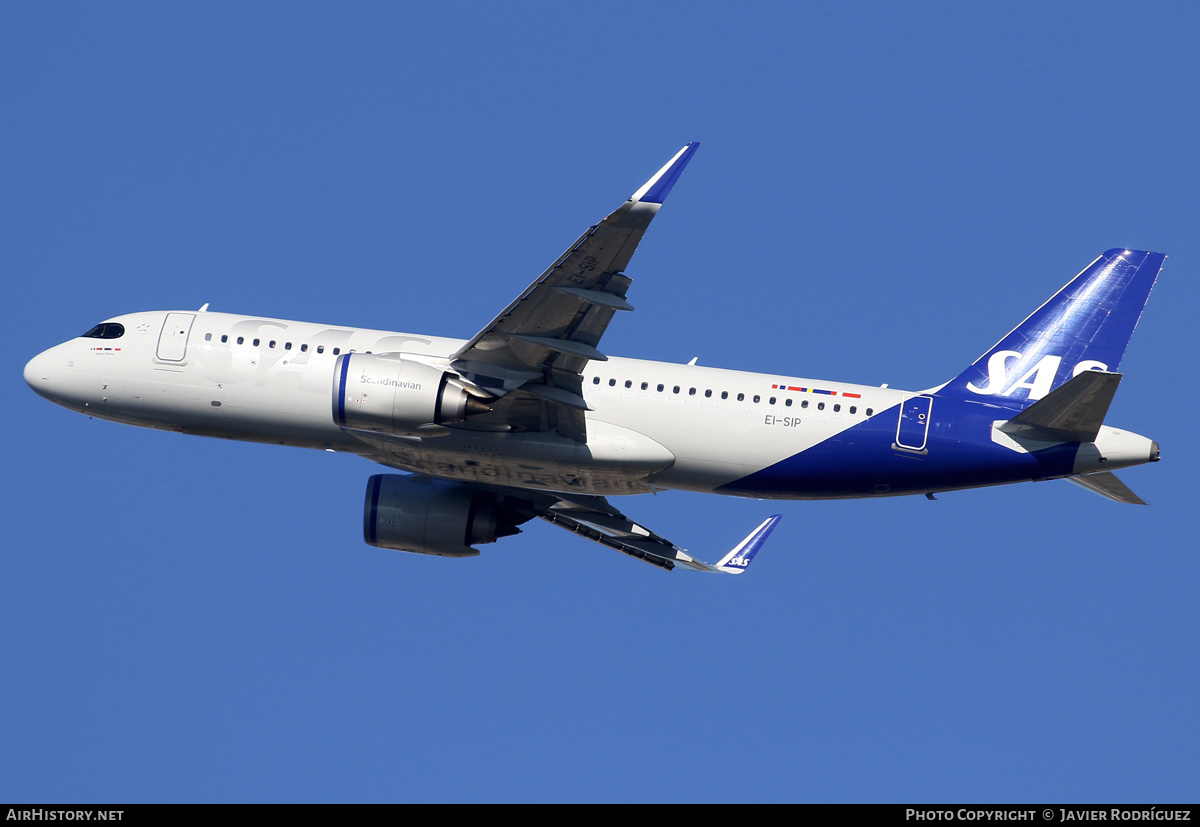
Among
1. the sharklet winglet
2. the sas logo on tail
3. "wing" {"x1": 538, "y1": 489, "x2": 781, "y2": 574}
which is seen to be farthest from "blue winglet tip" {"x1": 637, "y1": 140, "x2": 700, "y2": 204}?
"wing" {"x1": 538, "y1": 489, "x2": 781, "y2": 574}

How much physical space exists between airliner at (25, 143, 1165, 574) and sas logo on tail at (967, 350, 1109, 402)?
0.18 ft

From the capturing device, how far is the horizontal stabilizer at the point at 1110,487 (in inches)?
1278

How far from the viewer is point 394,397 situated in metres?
30.9

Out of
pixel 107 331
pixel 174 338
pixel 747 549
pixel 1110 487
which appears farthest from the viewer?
pixel 747 549

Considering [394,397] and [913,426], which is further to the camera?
[913,426]

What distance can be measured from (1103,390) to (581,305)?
12428 millimetres

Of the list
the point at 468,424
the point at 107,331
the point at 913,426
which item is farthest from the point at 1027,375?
the point at 107,331

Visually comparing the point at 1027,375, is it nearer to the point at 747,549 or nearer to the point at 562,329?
the point at 747,549

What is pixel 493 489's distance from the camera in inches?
1485

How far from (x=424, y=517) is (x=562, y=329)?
9.33m

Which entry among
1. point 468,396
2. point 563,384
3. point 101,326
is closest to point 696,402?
point 563,384

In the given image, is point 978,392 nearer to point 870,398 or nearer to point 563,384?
point 870,398

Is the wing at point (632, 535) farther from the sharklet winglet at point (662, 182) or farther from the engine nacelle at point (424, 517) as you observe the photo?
the sharklet winglet at point (662, 182)
